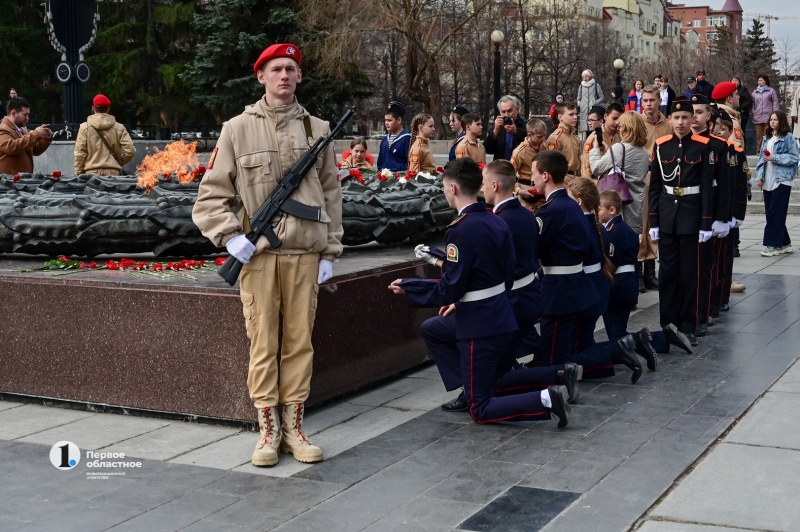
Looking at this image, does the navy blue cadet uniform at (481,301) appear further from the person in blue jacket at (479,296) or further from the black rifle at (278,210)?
the black rifle at (278,210)

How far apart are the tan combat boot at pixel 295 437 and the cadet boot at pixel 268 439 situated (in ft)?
0.21

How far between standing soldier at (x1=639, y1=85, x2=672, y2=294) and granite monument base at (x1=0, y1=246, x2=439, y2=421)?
4564 mm

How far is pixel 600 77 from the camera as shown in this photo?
6028cm

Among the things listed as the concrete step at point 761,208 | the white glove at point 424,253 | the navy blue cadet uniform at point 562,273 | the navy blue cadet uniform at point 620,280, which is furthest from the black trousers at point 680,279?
the concrete step at point 761,208

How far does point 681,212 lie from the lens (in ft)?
27.0

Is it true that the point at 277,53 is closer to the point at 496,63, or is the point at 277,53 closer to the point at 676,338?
the point at 676,338

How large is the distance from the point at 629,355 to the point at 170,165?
3.92 m

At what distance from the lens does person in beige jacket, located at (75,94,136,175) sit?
11.2 m

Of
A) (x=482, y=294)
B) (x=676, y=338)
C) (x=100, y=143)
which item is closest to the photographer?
(x=482, y=294)

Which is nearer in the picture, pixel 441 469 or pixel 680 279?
pixel 441 469

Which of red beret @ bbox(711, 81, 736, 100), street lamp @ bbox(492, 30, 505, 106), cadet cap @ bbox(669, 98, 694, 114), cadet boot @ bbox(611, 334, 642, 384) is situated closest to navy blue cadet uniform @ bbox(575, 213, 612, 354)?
cadet boot @ bbox(611, 334, 642, 384)

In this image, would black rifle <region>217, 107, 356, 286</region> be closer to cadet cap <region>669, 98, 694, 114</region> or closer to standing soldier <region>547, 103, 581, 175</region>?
cadet cap <region>669, 98, 694, 114</region>

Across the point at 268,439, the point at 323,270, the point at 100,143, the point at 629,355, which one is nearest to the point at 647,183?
the point at 629,355

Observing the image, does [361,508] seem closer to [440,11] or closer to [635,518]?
[635,518]
